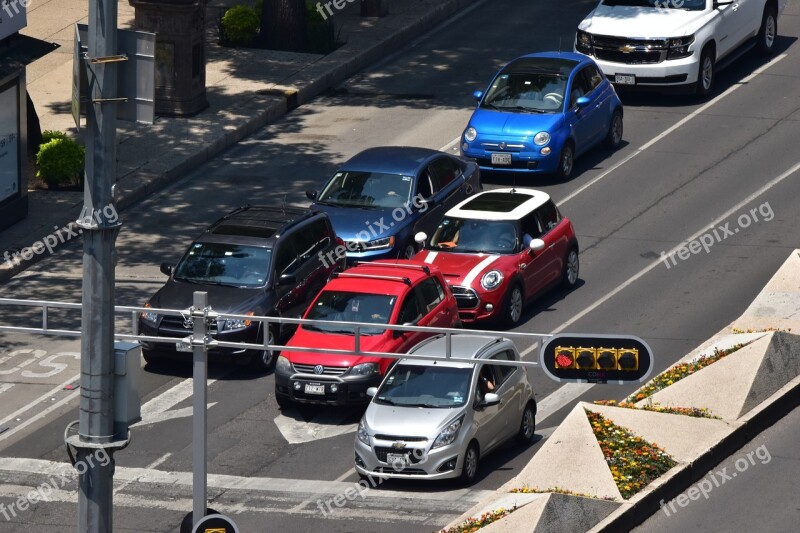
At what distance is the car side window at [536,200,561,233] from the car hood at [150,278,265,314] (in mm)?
4588

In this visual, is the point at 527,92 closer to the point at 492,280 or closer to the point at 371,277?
the point at 492,280

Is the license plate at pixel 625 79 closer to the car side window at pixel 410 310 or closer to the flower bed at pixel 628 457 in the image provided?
the car side window at pixel 410 310

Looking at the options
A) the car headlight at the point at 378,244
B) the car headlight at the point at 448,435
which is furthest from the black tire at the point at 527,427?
the car headlight at the point at 378,244

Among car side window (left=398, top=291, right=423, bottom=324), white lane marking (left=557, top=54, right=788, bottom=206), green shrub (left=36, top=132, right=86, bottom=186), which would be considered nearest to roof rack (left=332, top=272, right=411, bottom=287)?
car side window (left=398, top=291, right=423, bottom=324)

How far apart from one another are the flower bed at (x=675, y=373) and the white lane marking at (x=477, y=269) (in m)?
3.82

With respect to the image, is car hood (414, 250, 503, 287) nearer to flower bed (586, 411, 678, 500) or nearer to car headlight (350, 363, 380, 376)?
car headlight (350, 363, 380, 376)

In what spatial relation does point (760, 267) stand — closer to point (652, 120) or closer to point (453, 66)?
point (652, 120)

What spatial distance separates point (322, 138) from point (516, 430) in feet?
42.1

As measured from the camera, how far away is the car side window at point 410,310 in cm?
2184

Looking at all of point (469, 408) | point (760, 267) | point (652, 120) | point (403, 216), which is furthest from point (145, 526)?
point (652, 120)

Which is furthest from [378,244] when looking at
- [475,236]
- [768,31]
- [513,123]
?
[768,31]

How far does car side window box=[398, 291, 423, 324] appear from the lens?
71.7 ft

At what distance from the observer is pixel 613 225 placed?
88.9 feet

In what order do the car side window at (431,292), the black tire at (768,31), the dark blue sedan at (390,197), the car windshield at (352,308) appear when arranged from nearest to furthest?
the car windshield at (352,308)
the car side window at (431,292)
the dark blue sedan at (390,197)
the black tire at (768,31)
